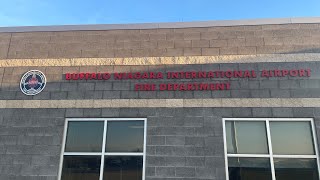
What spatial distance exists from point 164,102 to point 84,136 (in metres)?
2.58

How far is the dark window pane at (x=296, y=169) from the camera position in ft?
26.9

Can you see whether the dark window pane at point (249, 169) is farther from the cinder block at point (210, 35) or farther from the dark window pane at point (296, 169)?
the cinder block at point (210, 35)

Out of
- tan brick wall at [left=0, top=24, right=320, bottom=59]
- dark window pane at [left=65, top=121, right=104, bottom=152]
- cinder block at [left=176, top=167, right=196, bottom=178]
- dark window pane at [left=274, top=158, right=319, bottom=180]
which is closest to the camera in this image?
dark window pane at [left=274, top=158, right=319, bottom=180]

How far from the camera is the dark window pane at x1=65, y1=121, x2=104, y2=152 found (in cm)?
900

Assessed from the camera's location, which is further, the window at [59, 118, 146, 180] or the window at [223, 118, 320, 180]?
the window at [59, 118, 146, 180]

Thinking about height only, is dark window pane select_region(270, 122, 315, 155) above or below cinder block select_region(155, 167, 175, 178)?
above

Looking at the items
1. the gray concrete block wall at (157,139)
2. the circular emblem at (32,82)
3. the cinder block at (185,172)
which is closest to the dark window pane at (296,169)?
the gray concrete block wall at (157,139)

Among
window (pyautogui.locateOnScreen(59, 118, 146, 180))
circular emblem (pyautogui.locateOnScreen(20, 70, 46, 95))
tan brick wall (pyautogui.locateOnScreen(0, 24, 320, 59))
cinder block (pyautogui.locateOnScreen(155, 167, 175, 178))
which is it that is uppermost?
tan brick wall (pyautogui.locateOnScreen(0, 24, 320, 59))

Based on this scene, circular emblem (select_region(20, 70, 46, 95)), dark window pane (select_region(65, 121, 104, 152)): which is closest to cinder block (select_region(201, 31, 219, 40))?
dark window pane (select_region(65, 121, 104, 152))

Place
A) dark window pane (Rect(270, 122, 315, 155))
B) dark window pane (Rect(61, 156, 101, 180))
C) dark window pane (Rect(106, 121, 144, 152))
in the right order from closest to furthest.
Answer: dark window pane (Rect(270, 122, 315, 155)) → dark window pane (Rect(61, 156, 101, 180)) → dark window pane (Rect(106, 121, 144, 152))

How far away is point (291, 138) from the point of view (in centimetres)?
863

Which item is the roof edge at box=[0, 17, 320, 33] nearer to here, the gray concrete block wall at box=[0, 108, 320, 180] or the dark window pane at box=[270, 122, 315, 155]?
the gray concrete block wall at box=[0, 108, 320, 180]

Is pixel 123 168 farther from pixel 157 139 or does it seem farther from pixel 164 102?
pixel 164 102

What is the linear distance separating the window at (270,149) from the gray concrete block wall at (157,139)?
231 millimetres
